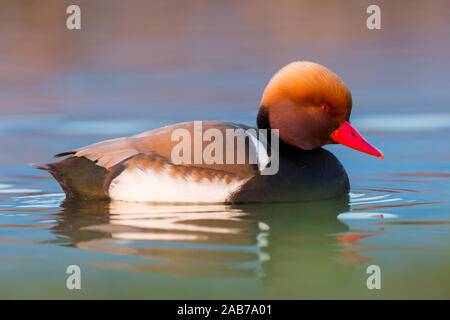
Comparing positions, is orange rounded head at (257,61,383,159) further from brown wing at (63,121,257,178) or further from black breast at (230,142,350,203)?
brown wing at (63,121,257,178)

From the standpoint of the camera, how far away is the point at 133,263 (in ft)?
14.5

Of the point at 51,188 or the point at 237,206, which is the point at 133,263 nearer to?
the point at 237,206

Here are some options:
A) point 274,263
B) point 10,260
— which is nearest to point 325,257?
point 274,263

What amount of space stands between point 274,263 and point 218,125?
Answer: 6.21 feet

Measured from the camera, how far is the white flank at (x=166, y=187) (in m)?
5.98

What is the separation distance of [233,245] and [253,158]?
51.5 inches

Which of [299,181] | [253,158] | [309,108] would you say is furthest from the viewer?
[309,108]

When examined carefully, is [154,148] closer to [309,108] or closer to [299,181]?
[299,181]

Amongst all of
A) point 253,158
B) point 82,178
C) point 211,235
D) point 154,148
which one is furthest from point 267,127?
point 211,235

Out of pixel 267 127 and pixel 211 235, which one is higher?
pixel 267 127

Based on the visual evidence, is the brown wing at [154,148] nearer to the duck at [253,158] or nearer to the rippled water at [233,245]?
the duck at [253,158]

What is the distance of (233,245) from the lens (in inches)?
189

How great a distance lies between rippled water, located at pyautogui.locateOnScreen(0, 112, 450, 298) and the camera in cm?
410

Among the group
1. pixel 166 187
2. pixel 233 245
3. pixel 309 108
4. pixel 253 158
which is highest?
pixel 309 108
